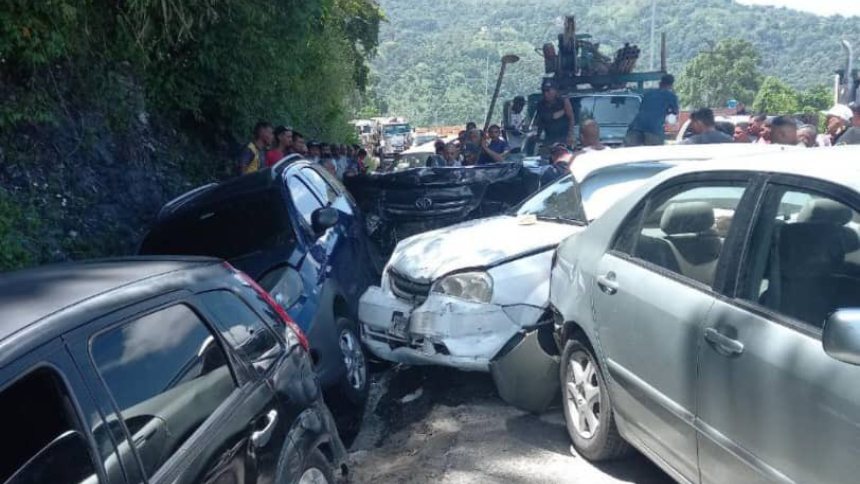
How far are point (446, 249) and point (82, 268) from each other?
126 inches

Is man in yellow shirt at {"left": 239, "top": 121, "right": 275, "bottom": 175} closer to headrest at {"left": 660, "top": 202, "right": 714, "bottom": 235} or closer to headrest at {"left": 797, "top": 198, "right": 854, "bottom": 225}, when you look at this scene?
headrest at {"left": 660, "top": 202, "right": 714, "bottom": 235}

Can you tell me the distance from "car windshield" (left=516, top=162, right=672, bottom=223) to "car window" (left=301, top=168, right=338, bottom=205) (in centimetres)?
188

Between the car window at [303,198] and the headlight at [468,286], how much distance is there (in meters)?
1.26

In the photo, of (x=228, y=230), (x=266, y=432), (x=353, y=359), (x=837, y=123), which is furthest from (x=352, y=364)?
(x=837, y=123)

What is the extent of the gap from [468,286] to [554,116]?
771 centimetres

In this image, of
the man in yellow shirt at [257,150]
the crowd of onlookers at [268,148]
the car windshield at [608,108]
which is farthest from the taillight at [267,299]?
the car windshield at [608,108]

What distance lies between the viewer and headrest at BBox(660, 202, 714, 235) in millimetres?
3812

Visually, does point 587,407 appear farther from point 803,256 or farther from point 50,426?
point 50,426

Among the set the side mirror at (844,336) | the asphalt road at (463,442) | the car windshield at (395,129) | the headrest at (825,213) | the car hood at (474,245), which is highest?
the headrest at (825,213)

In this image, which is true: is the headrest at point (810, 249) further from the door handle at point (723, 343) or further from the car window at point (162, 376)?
the car window at point (162, 376)

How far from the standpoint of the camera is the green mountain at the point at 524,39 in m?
78.9

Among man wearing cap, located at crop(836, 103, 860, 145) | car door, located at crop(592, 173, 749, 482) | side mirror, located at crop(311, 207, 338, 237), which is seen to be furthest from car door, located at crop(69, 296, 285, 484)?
man wearing cap, located at crop(836, 103, 860, 145)

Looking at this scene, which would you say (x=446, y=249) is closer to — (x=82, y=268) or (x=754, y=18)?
(x=82, y=268)

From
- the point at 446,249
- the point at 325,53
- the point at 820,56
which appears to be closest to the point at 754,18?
the point at 820,56
